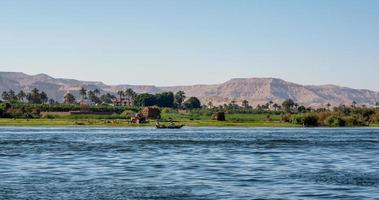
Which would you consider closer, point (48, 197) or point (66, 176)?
point (48, 197)

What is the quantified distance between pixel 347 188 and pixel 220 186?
861 centimetres

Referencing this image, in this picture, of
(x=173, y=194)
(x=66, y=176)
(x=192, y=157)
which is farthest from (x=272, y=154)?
(x=173, y=194)

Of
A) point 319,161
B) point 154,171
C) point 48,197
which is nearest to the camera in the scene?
point 48,197

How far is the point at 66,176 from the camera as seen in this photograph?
56500 mm

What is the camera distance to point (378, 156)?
81.7 m

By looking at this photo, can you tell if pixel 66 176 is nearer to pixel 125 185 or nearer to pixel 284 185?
pixel 125 185

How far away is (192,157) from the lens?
79.4m

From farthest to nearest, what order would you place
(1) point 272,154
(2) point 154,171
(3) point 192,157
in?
(1) point 272,154, (3) point 192,157, (2) point 154,171

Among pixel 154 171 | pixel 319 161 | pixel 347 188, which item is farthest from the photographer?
pixel 319 161

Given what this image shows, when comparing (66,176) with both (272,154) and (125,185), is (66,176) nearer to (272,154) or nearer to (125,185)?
(125,185)

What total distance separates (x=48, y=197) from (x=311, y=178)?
69.6ft

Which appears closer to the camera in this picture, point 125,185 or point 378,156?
point 125,185

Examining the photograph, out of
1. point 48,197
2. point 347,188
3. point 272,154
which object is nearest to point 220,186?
point 347,188

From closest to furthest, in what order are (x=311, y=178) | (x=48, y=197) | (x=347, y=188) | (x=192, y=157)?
(x=48, y=197) < (x=347, y=188) < (x=311, y=178) < (x=192, y=157)
